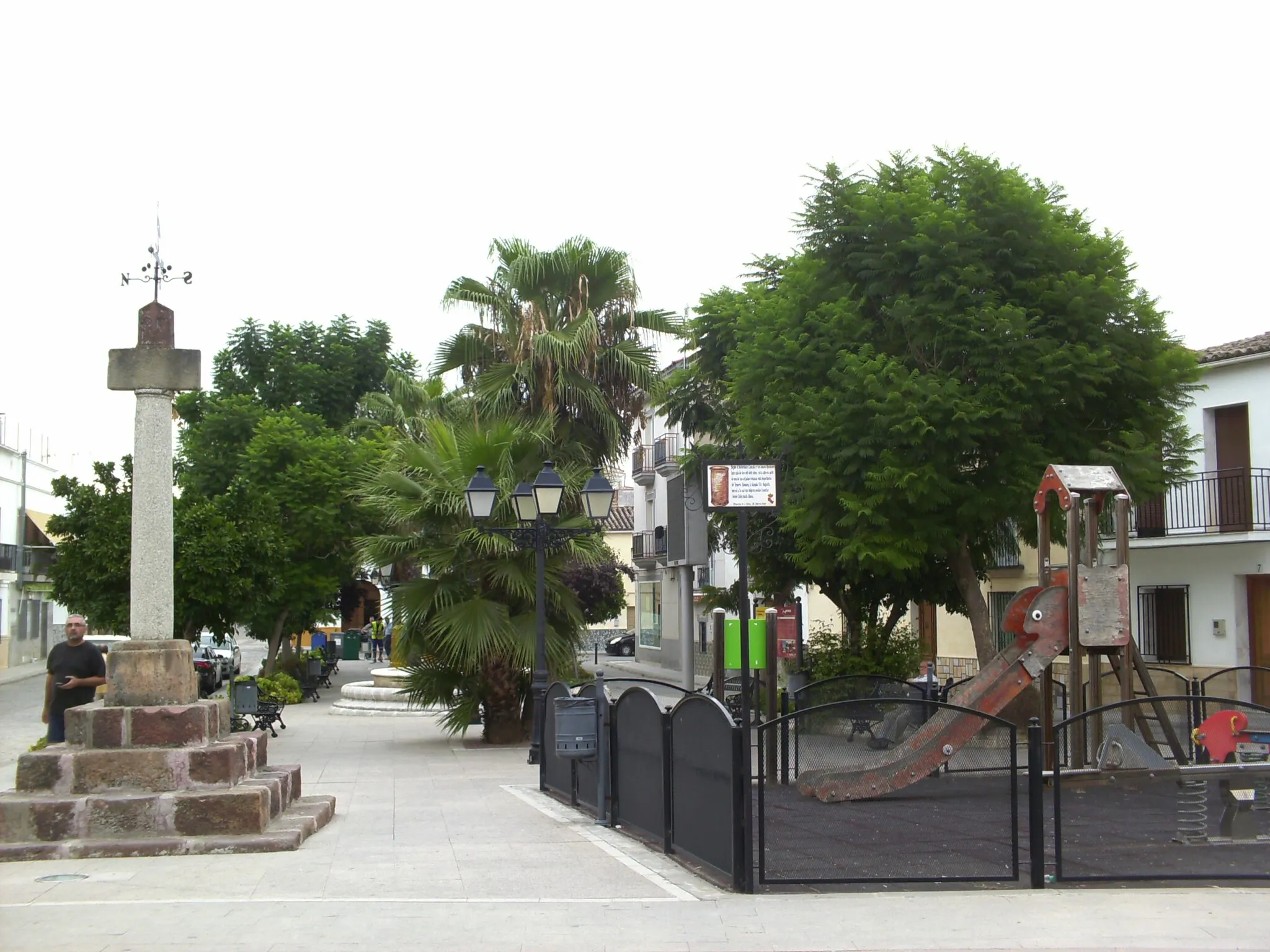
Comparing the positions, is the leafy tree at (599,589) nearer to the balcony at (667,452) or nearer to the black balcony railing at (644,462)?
the balcony at (667,452)

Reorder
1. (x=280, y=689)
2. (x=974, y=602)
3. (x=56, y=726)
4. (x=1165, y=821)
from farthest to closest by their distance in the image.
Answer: (x=280, y=689), (x=974, y=602), (x=56, y=726), (x=1165, y=821)

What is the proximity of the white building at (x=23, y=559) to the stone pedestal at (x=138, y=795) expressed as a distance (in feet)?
151

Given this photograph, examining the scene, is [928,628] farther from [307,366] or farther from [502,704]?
[307,366]

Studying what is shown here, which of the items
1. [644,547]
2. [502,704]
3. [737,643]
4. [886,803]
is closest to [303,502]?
[502,704]

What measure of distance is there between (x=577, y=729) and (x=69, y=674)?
16.5 ft

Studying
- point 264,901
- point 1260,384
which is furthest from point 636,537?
point 264,901

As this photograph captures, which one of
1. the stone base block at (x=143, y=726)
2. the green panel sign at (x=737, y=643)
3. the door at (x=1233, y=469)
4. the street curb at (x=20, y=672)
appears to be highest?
the door at (x=1233, y=469)

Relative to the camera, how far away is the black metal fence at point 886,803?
8656 millimetres

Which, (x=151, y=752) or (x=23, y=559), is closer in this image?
(x=151, y=752)

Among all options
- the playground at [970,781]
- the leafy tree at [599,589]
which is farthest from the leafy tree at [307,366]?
the playground at [970,781]

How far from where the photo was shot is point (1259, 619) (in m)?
25.8

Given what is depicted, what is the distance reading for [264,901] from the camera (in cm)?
827

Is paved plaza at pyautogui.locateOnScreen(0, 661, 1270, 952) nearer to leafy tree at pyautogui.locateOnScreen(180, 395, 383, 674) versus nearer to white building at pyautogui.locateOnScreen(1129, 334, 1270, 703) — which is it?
white building at pyautogui.locateOnScreen(1129, 334, 1270, 703)

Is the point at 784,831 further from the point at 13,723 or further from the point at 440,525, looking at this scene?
the point at 13,723
